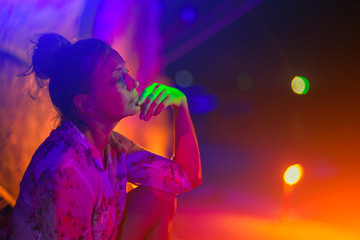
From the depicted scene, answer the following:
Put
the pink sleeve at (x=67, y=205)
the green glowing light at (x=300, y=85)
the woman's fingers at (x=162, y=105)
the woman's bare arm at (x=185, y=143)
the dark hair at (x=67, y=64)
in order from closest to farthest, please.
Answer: the pink sleeve at (x=67, y=205) → the dark hair at (x=67, y=64) → the woman's fingers at (x=162, y=105) → the woman's bare arm at (x=185, y=143) → the green glowing light at (x=300, y=85)

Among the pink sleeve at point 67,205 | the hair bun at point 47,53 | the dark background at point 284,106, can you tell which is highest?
the dark background at point 284,106

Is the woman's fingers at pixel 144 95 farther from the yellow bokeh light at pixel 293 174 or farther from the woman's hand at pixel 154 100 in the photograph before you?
the yellow bokeh light at pixel 293 174

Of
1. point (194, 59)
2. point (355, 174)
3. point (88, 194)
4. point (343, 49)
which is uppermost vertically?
point (194, 59)

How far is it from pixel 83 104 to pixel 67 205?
0.28 meters

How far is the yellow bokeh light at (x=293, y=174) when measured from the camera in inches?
59.4

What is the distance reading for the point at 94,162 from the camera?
0.82m

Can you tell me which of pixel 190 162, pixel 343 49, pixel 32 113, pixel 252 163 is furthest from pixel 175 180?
pixel 343 49

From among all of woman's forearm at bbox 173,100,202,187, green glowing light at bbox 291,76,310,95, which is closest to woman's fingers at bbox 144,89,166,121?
woman's forearm at bbox 173,100,202,187

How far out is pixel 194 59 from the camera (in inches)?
65.4

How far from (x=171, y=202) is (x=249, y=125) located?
0.82 metres

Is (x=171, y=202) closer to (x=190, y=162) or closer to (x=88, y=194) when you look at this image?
(x=190, y=162)

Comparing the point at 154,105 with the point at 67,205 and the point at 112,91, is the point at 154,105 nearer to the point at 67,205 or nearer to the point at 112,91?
the point at 112,91

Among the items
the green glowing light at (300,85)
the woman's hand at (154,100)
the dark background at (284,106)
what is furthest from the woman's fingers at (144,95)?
the green glowing light at (300,85)

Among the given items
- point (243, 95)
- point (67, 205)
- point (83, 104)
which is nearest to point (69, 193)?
point (67, 205)
